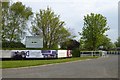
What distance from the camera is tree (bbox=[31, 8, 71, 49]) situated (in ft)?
247

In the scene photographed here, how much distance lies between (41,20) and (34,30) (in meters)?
2.87

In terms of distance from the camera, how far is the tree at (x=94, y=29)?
277 feet

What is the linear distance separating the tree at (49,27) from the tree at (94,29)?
959 centimetres

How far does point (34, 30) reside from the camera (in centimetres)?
7538

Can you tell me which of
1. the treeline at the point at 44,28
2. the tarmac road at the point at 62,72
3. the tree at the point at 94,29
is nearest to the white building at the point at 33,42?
the treeline at the point at 44,28

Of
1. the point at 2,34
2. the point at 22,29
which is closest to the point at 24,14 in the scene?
the point at 22,29

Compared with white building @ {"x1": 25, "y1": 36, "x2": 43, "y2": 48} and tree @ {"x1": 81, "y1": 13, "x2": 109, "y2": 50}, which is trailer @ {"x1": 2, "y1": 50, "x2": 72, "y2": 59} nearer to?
white building @ {"x1": 25, "y1": 36, "x2": 43, "y2": 48}

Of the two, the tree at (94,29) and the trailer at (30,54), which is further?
the tree at (94,29)

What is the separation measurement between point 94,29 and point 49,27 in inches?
582

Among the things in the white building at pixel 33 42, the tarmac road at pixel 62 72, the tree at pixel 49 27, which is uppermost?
the tree at pixel 49 27

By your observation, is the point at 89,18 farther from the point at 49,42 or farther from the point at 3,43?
the point at 3,43

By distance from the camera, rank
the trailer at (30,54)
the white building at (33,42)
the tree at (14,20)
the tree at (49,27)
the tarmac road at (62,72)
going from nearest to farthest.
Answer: the tarmac road at (62,72), the trailer at (30,54), the white building at (33,42), the tree at (14,20), the tree at (49,27)

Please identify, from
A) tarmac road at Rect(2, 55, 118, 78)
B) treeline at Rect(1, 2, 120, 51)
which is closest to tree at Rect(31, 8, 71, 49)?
treeline at Rect(1, 2, 120, 51)

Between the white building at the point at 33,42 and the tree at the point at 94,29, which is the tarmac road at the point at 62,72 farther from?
the tree at the point at 94,29
